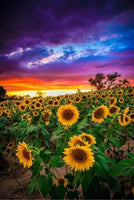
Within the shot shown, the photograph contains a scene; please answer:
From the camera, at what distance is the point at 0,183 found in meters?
3.46

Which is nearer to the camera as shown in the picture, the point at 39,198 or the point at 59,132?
the point at 59,132

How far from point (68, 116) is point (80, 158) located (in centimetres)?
103

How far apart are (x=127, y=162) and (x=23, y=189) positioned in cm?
277

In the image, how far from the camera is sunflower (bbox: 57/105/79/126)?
8.06 feet

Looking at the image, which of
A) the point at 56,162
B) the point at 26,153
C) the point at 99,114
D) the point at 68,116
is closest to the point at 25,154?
the point at 26,153

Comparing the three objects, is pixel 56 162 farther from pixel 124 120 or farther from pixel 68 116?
pixel 124 120

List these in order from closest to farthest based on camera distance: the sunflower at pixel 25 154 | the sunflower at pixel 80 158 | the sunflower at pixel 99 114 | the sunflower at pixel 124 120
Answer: the sunflower at pixel 80 158 < the sunflower at pixel 25 154 < the sunflower at pixel 124 120 < the sunflower at pixel 99 114

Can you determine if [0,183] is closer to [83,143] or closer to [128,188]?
[83,143]

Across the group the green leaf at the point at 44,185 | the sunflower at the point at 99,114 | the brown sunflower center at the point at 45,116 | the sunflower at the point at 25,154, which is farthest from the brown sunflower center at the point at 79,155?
the brown sunflower center at the point at 45,116

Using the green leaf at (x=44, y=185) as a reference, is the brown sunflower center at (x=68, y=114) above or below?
above

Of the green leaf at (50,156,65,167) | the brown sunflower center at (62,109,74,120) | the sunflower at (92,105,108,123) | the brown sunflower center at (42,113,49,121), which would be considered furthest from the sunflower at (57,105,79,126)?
the brown sunflower center at (42,113,49,121)

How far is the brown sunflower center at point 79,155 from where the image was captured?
1.55 metres

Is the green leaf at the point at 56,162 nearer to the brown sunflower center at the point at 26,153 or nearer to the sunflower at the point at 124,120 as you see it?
the brown sunflower center at the point at 26,153

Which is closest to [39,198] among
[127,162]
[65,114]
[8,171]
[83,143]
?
[8,171]
